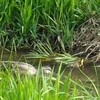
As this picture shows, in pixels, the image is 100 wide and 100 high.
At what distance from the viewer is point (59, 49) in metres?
6.21

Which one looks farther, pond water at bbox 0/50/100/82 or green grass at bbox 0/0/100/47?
green grass at bbox 0/0/100/47

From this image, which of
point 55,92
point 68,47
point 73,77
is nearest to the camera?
point 55,92

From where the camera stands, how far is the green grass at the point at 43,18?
6.27 metres

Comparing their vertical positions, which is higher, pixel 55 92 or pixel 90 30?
pixel 55 92

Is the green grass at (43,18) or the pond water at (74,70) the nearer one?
the pond water at (74,70)

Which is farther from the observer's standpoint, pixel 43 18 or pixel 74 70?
pixel 43 18

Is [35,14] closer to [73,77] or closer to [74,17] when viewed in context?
[74,17]

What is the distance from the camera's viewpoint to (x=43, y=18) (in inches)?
252

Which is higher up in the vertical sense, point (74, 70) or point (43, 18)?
point (43, 18)

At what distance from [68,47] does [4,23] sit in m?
0.92

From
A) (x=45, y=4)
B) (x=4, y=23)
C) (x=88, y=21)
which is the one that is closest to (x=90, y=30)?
(x=88, y=21)

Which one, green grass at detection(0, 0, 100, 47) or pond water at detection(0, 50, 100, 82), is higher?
green grass at detection(0, 0, 100, 47)

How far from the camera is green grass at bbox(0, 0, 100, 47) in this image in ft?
20.6

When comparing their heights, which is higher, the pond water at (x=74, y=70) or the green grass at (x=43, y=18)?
the green grass at (x=43, y=18)
